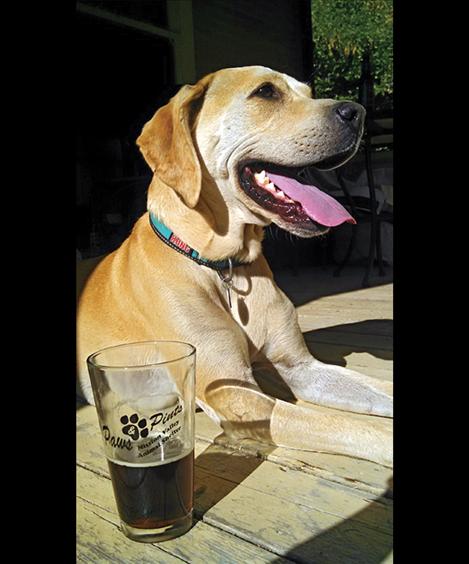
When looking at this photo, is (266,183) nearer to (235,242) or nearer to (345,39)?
(235,242)

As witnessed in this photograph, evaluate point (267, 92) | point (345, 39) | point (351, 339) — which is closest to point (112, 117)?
point (345, 39)

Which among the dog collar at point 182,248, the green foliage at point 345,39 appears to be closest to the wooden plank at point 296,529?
the dog collar at point 182,248

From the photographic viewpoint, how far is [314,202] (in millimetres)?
1422

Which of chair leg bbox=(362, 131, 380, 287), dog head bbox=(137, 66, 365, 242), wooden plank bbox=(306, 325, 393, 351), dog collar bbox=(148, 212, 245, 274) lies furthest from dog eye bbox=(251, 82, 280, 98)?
chair leg bbox=(362, 131, 380, 287)

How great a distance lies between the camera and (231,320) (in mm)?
1518

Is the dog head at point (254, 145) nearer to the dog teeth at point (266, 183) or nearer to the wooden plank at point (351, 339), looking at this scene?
the dog teeth at point (266, 183)

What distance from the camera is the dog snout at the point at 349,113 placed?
1.42m

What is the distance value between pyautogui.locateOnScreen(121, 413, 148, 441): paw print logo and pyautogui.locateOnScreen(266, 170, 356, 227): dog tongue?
0.69 m

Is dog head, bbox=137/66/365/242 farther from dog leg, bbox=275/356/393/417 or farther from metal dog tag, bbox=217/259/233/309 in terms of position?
dog leg, bbox=275/356/393/417

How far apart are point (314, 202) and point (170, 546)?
0.87 metres

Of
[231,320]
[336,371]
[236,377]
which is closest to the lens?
[236,377]
